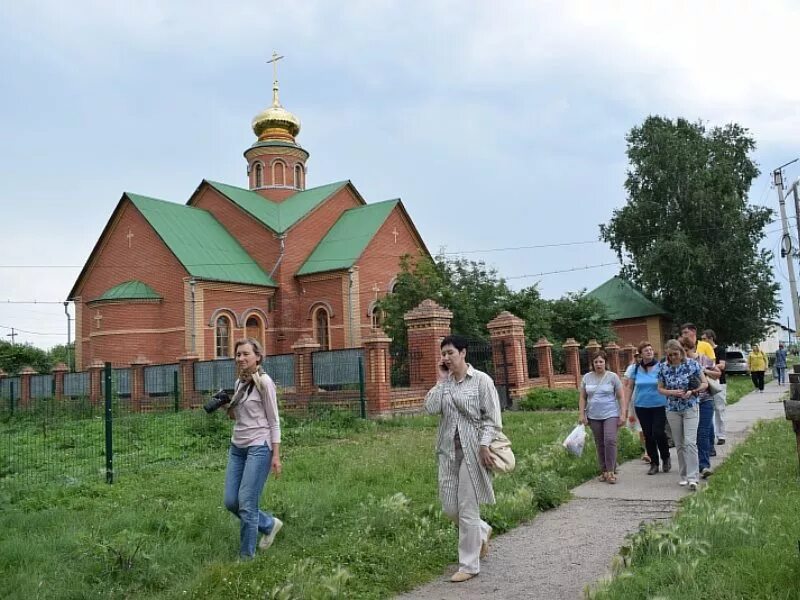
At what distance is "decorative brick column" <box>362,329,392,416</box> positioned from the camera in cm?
1487

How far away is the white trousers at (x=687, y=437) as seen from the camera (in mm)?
7039

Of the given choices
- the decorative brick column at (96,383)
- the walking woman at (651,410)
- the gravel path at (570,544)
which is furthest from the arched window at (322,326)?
the gravel path at (570,544)

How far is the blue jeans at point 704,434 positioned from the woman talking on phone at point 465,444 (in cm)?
392

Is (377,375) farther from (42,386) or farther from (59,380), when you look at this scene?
(42,386)

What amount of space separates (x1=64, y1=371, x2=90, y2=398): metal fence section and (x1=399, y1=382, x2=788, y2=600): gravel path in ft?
65.4

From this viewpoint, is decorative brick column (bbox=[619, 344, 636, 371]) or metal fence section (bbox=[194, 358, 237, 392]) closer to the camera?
metal fence section (bbox=[194, 358, 237, 392])

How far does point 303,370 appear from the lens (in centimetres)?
1625

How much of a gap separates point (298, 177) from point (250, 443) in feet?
104

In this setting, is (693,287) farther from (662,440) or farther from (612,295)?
(662,440)

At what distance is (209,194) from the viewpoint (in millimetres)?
32438

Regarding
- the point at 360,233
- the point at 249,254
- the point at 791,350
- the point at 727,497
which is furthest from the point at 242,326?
the point at 791,350

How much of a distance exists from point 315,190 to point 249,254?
17.8 feet

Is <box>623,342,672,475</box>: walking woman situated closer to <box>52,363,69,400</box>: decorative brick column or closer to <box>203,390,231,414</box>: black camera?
<box>203,390,231,414</box>: black camera

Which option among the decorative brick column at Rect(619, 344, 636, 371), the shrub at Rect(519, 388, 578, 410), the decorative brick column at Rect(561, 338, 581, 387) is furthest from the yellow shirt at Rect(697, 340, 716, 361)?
the decorative brick column at Rect(619, 344, 636, 371)
